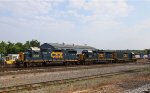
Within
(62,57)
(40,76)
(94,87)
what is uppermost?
(62,57)

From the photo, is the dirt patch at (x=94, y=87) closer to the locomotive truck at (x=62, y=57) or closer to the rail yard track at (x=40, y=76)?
the rail yard track at (x=40, y=76)

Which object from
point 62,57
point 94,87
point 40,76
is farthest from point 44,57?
point 94,87

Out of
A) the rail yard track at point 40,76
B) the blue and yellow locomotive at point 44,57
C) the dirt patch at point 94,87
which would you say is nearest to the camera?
the dirt patch at point 94,87

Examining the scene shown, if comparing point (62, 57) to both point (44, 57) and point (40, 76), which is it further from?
point (40, 76)

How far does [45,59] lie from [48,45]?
172 ft

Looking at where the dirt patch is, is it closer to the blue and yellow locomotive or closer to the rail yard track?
the rail yard track

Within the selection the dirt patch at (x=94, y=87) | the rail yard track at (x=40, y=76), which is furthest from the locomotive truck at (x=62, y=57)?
the dirt patch at (x=94, y=87)

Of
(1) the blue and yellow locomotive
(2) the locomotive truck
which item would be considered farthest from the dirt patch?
(2) the locomotive truck

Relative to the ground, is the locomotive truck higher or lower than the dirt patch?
higher

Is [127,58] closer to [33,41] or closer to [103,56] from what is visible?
[103,56]

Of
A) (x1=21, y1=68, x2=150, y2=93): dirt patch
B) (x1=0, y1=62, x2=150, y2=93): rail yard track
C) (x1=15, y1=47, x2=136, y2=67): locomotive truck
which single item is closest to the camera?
(x1=21, y1=68, x2=150, y2=93): dirt patch

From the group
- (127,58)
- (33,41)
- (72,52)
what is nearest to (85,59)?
(72,52)

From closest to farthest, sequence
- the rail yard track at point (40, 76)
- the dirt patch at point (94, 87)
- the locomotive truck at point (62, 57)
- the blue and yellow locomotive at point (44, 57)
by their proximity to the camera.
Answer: the dirt patch at point (94, 87)
the rail yard track at point (40, 76)
the blue and yellow locomotive at point (44, 57)
the locomotive truck at point (62, 57)

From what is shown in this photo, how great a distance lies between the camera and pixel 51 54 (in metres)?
47.0
